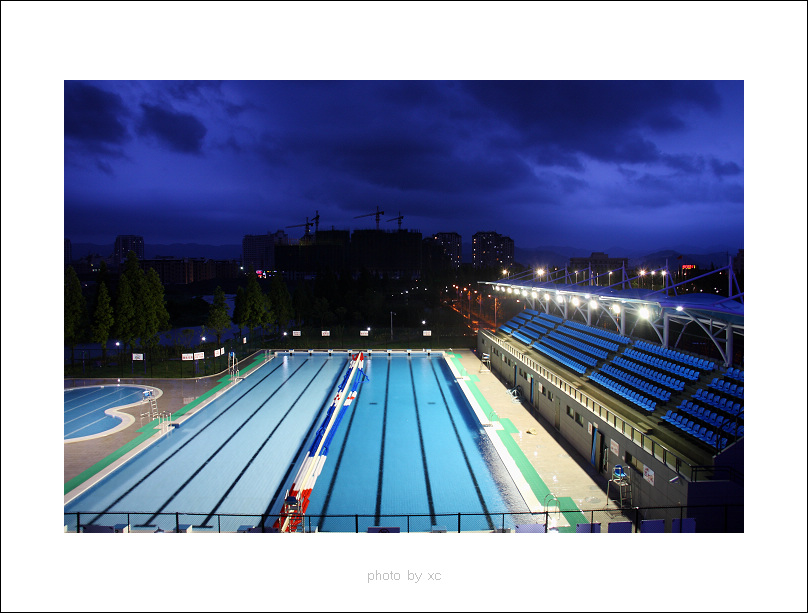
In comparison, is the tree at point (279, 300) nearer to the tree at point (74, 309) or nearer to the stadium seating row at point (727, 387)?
the tree at point (74, 309)

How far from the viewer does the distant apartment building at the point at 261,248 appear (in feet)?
278

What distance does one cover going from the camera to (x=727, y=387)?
9.15 metres

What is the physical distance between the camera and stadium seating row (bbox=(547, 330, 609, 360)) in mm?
14742

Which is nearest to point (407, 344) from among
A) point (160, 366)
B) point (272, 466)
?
point (160, 366)

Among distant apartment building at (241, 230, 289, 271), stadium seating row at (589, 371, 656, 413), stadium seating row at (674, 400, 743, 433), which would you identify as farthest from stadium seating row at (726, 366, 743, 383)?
distant apartment building at (241, 230, 289, 271)

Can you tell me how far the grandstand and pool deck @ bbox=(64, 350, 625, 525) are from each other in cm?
55

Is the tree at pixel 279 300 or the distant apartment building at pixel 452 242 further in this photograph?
the distant apartment building at pixel 452 242

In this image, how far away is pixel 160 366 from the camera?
21969 mm

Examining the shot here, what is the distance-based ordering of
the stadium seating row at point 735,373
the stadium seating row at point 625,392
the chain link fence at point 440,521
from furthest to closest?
the stadium seating row at point 625,392, the stadium seating row at point 735,373, the chain link fence at point 440,521

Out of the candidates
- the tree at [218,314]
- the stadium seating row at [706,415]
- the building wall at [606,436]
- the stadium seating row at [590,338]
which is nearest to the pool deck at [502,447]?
the building wall at [606,436]

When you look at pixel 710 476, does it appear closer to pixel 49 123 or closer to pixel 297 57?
pixel 297 57

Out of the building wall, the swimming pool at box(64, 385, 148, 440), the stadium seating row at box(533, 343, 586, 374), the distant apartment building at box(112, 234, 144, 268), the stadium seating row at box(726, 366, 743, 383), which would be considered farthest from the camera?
the distant apartment building at box(112, 234, 144, 268)

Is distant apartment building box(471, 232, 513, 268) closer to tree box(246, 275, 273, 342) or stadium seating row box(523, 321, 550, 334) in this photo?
tree box(246, 275, 273, 342)

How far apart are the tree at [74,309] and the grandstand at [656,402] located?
20115 millimetres
